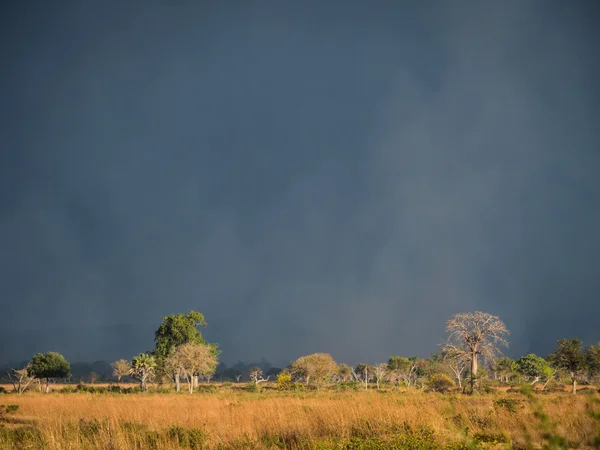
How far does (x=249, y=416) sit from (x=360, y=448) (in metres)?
7.66

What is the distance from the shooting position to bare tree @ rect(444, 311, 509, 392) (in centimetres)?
3069

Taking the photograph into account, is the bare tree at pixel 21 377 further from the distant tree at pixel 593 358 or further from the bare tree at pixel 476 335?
the distant tree at pixel 593 358

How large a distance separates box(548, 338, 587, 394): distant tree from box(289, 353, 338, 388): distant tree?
1545 inches

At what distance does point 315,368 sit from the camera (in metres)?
70.5

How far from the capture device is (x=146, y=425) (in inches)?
525

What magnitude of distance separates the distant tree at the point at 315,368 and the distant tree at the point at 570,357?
129 feet

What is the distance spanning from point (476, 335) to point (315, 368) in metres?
45.2

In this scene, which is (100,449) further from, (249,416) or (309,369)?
(309,369)

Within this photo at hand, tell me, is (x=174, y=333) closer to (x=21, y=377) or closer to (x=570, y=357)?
(x=21, y=377)

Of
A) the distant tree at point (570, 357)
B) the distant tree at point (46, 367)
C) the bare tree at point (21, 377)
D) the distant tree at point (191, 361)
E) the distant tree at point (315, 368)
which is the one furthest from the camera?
the distant tree at point (315, 368)

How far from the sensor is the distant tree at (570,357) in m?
40.9

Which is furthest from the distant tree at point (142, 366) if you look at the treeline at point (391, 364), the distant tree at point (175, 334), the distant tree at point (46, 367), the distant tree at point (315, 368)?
the distant tree at point (315, 368)

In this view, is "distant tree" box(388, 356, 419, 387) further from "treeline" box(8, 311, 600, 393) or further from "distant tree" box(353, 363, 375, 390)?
"distant tree" box(353, 363, 375, 390)

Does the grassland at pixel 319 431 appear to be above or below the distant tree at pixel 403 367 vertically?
above
